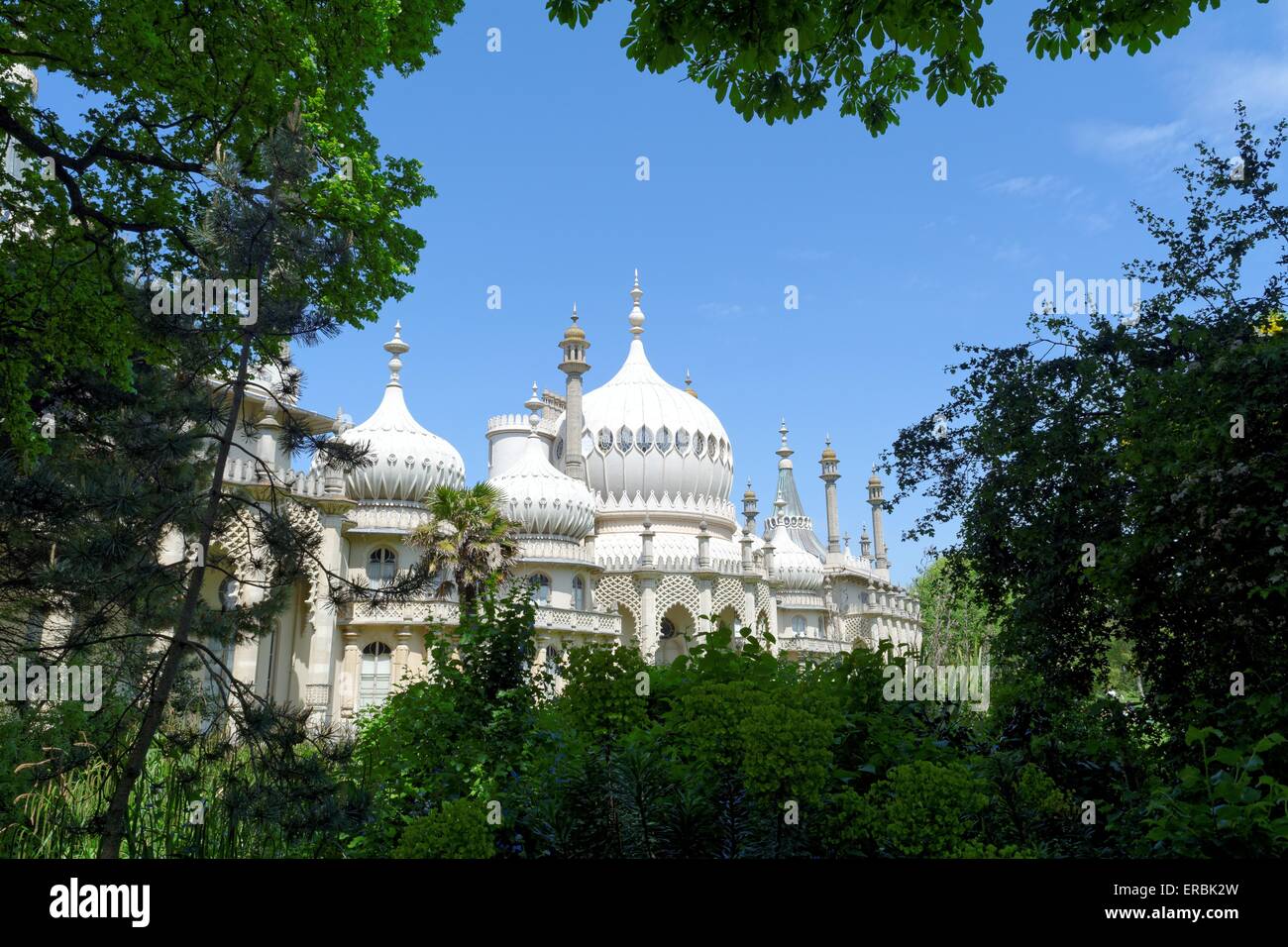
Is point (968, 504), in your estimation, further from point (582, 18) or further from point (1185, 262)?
point (582, 18)

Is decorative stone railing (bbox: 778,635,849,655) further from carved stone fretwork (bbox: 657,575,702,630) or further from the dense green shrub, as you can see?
the dense green shrub

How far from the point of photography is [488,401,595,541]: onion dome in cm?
3709

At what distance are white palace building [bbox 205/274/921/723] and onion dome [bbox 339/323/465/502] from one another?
6 centimetres

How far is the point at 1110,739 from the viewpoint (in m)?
7.34

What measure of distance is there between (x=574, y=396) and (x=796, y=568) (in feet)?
49.1

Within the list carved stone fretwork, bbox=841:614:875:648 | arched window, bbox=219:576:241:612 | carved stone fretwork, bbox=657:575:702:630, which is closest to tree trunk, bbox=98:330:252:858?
arched window, bbox=219:576:241:612

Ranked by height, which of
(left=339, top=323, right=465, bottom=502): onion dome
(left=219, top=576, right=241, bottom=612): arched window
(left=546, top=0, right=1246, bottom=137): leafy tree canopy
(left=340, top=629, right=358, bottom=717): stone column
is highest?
(left=339, top=323, right=465, bottom=502): onion dome

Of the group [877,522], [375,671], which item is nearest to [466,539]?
[375,671]

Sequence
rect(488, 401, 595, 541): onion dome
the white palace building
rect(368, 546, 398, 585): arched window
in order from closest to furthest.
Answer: the white palace building
rect(368, 546, 398, 585): arched window
rect(488, 401, 595, 541): onion dome

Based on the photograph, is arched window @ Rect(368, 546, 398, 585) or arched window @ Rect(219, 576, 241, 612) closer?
arched window @ Rect(219, 576, 241, 612)

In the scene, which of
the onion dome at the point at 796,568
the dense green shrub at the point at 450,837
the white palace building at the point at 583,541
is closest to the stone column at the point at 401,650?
the white palace building at the point at 583,541

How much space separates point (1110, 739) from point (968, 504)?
7.70 meters

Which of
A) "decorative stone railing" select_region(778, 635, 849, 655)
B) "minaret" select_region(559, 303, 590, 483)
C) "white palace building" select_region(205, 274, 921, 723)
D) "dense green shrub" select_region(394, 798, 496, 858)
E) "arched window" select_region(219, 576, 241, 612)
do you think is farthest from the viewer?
"decorative stone railing" select_region(778, 635, 849, 655)

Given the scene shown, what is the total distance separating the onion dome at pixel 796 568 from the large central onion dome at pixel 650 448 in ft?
14.4
